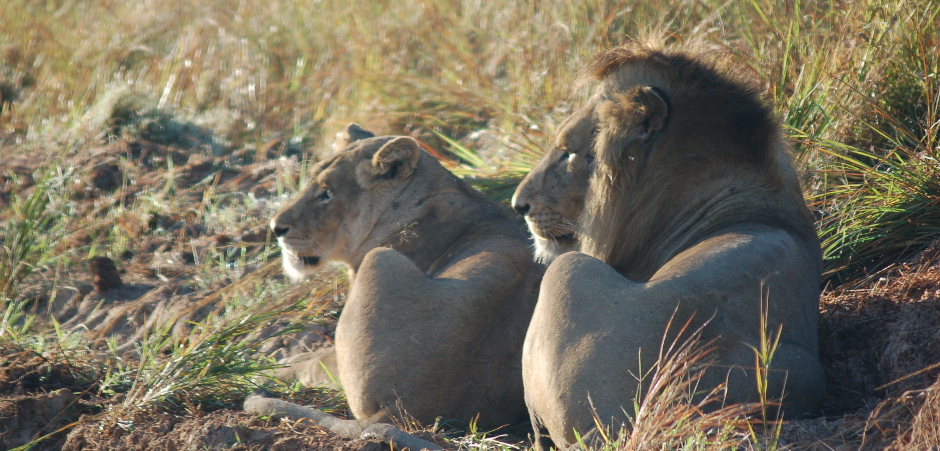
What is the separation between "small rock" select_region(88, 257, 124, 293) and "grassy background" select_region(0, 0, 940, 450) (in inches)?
9.8

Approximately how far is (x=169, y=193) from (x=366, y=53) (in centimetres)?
260

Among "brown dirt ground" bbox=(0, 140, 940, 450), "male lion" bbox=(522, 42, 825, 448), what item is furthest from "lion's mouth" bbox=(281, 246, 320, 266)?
"male lion" bbox=(522, 42, 825, 448)

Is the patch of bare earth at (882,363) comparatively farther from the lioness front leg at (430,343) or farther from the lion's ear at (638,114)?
the lioness front leg at (430,343)

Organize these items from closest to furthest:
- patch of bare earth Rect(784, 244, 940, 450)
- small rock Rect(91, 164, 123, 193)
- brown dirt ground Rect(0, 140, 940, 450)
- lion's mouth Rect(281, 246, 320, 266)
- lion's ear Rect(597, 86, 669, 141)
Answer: patch of bare earth Rect(784, 244, 940, 450) → brown dirt ground Rect(0, 140, 940, 450) → lion's ear Rect(597, 86, 669, 141) → lion's mouth Rect(281, 246, 320, 266) → small rock Rect(91, 164, 123, 193)

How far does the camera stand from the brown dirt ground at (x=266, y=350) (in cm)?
319

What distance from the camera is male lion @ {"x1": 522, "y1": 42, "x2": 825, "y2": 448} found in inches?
128

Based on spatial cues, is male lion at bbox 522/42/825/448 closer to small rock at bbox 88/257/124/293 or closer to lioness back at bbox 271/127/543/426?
lioness back at bbox 271/127/543/426

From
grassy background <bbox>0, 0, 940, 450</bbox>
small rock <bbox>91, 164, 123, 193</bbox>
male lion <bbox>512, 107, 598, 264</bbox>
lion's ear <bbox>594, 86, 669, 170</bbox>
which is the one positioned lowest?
small rock <bbox>91, 164, 123, 193</bbox>

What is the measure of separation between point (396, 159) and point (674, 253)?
185 centimetres

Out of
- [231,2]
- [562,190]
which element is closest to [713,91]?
[562,190]

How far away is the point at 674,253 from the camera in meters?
4.06

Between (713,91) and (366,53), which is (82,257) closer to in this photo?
(366,53)

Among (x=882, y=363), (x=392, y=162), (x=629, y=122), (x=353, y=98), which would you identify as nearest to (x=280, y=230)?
(x=392, y=162)

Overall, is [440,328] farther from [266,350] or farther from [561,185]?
[266,350]
